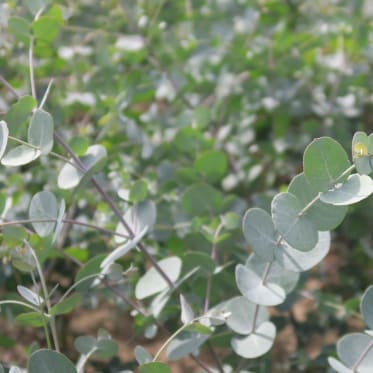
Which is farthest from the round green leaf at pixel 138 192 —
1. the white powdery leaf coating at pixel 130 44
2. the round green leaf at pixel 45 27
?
the white powdery leaf coating at pixel 130 44

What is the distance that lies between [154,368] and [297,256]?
0.18 m

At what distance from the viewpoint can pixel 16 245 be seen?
0.78 metres

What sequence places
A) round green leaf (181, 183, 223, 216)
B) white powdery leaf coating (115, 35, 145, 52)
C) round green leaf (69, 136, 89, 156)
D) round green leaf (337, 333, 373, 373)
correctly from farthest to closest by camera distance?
white powdery leaf coating (115, 35, 145, 52) → round green leaf (181, 183, 223, 216) → round green leaf (69, 136, 89, 156) → round green leaf (337, 333, 373, 373)

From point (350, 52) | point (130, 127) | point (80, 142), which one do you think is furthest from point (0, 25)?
point (350, 52)

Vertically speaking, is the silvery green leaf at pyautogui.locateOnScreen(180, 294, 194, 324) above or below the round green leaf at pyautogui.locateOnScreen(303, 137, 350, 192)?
below

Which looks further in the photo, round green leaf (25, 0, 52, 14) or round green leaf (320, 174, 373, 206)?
round green leaf (25, 0, 52, 14)

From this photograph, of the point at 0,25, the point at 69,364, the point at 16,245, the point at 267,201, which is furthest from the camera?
the point at 0,25

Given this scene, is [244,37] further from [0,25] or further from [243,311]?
[243,311]

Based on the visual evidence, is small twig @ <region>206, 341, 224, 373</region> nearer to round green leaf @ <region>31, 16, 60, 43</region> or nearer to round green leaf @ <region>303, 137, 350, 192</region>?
round green leaf @ <region>303, 137, 350, 192</region>

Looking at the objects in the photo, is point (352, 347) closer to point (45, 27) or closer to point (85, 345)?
point (85, 345)

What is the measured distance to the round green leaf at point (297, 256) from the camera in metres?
0.74

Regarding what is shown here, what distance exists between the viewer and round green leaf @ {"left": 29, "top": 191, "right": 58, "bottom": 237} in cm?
78

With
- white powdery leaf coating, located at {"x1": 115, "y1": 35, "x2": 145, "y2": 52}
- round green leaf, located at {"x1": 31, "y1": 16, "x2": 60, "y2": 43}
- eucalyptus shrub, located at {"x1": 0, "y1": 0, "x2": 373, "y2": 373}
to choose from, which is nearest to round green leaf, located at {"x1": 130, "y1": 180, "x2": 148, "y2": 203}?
eucalyptus shrub, located at {"x1": 0, "y1": 0, "x2": 373, "y2": 373}

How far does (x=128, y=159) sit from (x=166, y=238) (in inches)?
6.8
